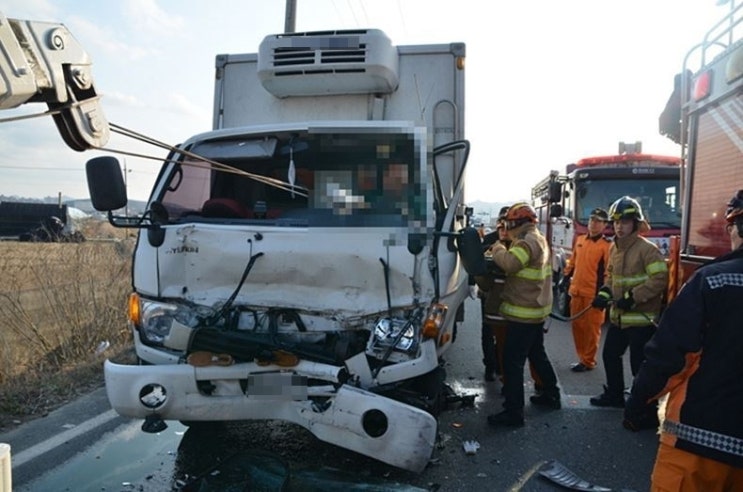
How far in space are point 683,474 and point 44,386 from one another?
204 inches

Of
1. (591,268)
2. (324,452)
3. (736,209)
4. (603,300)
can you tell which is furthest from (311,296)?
(591,268)

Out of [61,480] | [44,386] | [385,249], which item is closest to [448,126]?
[385,249]

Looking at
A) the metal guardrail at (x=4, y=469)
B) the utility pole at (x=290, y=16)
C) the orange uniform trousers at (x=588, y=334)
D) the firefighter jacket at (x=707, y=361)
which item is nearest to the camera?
the metal guardrail at (x=4, y=469)

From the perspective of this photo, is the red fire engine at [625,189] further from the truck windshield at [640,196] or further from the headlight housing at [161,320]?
the headlight housing at [161,320]

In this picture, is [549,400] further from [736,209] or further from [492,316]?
[736,209]

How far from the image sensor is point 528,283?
4555 millimetres

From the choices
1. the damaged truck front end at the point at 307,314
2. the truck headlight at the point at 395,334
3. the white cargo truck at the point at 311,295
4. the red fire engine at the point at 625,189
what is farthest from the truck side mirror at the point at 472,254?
the red fire engine at the point at 625,189

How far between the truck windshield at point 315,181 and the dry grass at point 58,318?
2.55m

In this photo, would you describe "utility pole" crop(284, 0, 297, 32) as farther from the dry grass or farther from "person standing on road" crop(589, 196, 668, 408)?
"person standing on road" crop(589, 196, 668, 408)

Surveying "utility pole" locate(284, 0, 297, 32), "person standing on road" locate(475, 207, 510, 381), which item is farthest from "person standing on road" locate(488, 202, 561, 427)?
"utility pole" locate(284, 0, 297, 32)

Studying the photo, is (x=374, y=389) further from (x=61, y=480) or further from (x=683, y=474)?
(x=61, y=480)

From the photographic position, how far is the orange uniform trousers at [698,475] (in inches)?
90.5

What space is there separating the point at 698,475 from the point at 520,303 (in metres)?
2.29

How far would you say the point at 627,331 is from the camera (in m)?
4.80
